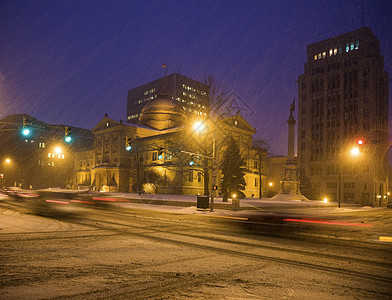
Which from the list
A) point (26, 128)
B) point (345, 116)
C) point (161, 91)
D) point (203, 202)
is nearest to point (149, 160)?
point (203, 202)

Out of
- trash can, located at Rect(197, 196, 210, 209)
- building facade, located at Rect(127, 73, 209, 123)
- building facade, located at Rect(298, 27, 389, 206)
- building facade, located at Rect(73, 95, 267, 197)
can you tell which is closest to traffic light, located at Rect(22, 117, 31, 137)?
trash can, located at Rect(197, 196, 210, 209)

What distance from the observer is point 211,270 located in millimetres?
7594

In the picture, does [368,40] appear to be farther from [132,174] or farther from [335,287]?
[335,287]

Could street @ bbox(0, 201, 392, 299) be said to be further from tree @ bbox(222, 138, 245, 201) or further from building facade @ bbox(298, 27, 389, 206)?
building facade @ bbox(298, 27, 389, 206)

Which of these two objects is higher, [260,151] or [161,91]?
[161,91]

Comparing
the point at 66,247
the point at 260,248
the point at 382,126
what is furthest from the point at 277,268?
the point at 382,126

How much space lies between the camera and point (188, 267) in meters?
7.84

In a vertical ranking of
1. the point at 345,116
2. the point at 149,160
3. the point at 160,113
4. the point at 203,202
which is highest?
the point at 345,116

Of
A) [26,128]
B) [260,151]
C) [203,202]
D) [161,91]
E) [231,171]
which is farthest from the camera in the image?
[161,91]

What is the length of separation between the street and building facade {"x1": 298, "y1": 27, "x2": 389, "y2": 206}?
7885 centimetres

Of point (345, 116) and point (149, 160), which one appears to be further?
point (345, 116)

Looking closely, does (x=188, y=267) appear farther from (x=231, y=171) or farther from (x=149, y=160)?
(x=149, y=160)

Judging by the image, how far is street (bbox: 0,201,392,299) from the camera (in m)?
6.04

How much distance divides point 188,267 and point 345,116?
93745 millimetres
